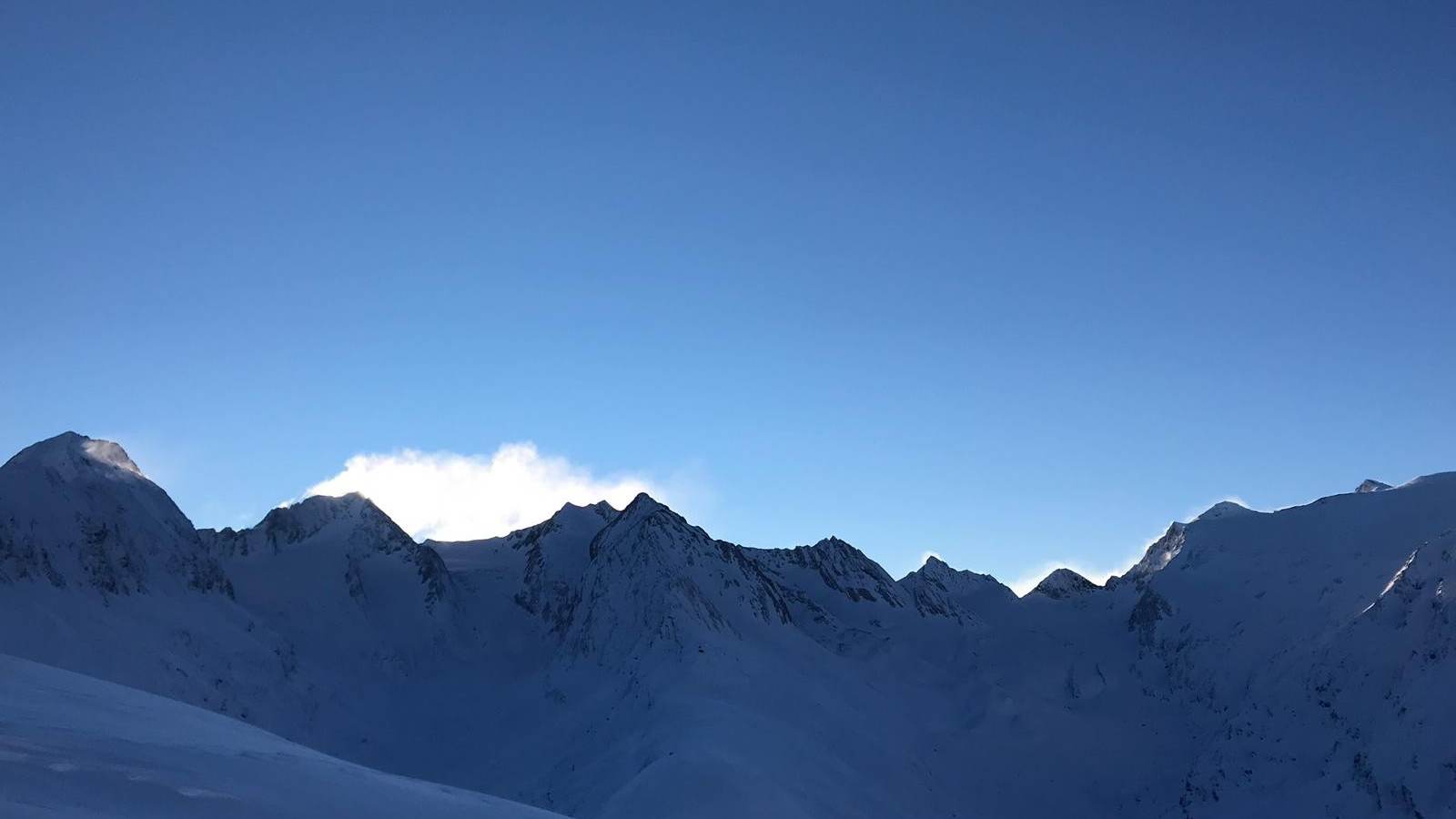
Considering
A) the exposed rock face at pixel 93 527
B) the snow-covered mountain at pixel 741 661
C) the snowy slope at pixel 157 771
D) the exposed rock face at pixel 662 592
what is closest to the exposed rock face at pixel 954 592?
the snow-covered mountain at pixel 741 661

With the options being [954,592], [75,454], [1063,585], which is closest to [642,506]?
[75,454]

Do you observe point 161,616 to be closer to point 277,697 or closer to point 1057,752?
point 277,697

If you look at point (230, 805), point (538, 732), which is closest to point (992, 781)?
point (538, 732)

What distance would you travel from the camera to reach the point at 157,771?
11.1 meters

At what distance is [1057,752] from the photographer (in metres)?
75.6

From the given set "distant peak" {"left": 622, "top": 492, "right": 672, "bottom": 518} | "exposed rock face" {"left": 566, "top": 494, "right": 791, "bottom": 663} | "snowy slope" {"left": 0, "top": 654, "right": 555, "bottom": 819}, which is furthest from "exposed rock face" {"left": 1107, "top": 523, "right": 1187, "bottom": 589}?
"snowy slope" {"left": 0, "top": 654, "right": 555, "bottom": 819}

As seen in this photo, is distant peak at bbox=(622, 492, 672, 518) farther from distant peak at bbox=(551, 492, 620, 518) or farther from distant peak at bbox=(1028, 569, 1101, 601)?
distant peak at bbox=(1028, 569, 1101, 601)

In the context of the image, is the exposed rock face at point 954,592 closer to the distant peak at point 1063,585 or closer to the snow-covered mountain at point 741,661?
the distant peak at point 1063,585

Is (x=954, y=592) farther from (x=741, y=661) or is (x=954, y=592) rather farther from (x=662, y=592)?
(x=741, y=661)

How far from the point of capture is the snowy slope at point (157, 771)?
32.0 feet

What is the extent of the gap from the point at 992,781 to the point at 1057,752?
7.98 meters

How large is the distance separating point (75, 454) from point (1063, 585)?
345ft

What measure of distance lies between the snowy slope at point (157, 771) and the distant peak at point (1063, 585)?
4395 inches

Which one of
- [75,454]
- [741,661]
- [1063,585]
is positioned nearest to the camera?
[741,661]
